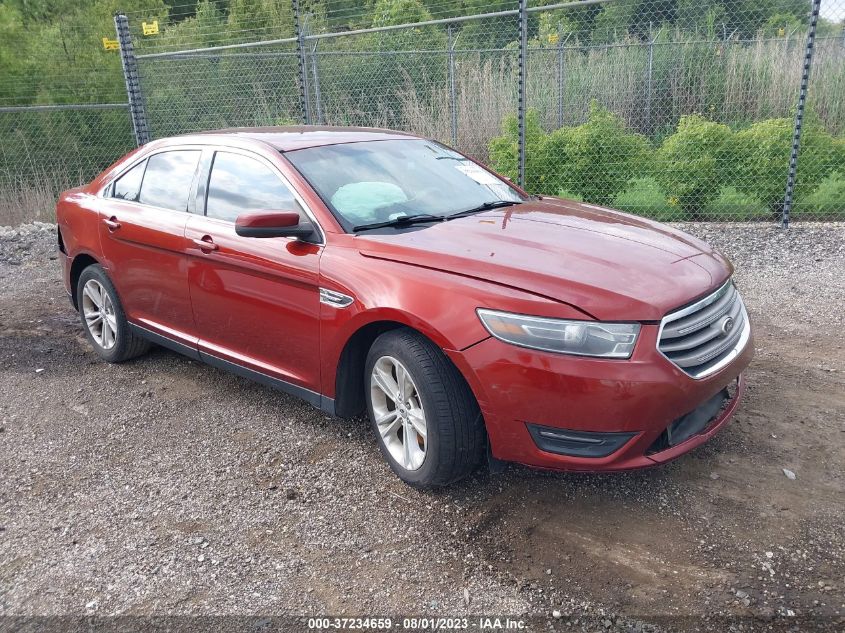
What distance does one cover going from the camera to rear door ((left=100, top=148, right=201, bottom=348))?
4.11 metres

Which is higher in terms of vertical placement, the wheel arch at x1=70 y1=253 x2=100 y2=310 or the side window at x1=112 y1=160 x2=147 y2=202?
the side window at x1=112 y1=160 x2=147 y2=202

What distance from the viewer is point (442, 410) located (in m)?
2.86

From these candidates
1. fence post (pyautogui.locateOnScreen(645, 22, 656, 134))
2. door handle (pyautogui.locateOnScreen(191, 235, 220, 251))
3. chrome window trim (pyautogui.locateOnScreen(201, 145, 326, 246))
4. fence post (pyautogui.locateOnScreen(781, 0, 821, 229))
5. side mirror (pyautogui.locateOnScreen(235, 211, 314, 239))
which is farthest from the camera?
fence post (pyautogui.locateOnScreen(645, 22, 656, 134))

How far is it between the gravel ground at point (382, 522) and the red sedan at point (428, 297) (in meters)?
0.33

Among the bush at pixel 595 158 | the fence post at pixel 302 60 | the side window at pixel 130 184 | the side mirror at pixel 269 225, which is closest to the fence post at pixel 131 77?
the fence post at pixel 302 60

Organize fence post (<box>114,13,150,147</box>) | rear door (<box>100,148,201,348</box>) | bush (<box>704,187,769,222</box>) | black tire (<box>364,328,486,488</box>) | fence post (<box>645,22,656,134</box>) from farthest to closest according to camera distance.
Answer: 1. fence post (<box>645,22,656,134</box>)
2. fence post (<box>114,13,150,147</box>)
3. bush (<box>704,187,769,222</box>)
4. rear door (<box>100,148,201,348</box>)
5. black tire (<box>364,328,486,488</box>)

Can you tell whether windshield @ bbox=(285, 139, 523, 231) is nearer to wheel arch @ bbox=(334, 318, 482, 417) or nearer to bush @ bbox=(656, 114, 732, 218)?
wheel arch @ bbox=(334, 318, 482, 417)

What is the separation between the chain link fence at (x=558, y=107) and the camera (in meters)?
8.09

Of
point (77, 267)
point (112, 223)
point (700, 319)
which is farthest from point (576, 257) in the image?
point (77, 267)

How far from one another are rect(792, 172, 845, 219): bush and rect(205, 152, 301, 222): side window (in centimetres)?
678

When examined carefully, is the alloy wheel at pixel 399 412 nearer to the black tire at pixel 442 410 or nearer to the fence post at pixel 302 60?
the black tire at pixel 442 410

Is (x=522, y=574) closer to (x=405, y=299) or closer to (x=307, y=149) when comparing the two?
(x=405, y=299)

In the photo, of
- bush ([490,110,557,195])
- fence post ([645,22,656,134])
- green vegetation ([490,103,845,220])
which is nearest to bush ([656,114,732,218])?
green vegetation ([490,103,845,220])

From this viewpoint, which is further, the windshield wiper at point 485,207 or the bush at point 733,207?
the bush at point 733,207
